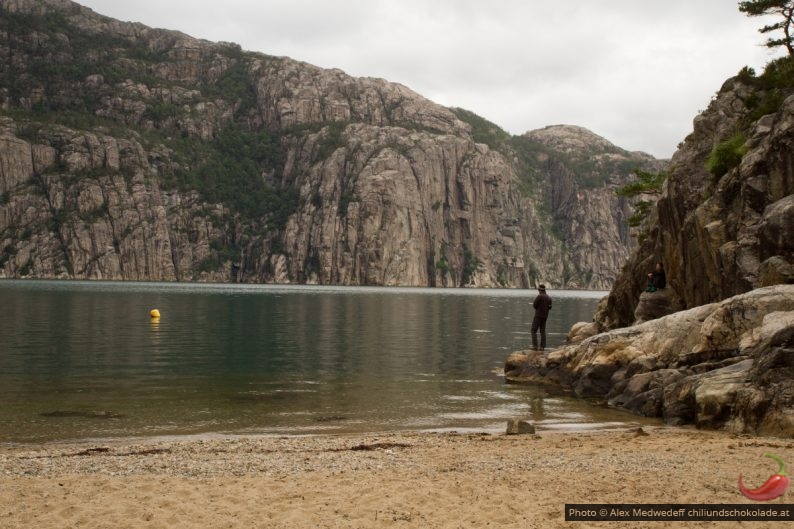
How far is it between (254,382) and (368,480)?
670 inches

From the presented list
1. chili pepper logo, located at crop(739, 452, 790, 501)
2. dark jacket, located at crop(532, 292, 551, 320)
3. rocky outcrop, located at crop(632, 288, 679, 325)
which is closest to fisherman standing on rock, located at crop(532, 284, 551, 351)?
dark jacket, located at crop(532, 292, 551, 320)

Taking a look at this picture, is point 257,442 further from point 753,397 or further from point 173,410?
point 753,397

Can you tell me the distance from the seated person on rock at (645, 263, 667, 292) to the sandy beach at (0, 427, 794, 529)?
63.2 ft

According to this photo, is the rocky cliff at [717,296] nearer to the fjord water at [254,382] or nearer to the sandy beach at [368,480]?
the fjord water at [254,382]

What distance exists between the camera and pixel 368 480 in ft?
41.4

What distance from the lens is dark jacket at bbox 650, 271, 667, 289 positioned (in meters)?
35.5

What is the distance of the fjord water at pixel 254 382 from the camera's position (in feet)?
67.5

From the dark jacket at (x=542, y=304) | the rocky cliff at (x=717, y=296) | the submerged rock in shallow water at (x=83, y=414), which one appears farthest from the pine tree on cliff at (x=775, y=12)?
the submerged rock in shallow water at (x=83, y=414)

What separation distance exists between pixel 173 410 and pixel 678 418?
16.0m

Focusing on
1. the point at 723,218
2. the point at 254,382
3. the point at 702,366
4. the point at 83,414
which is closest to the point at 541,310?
the point at 723,218

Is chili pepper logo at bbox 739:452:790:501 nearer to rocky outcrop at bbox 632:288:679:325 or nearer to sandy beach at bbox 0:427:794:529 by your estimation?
sandy beach at bbox 0:427:794:529

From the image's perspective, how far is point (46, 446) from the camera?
16.8 m

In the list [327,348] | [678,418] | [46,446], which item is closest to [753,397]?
[678,418]

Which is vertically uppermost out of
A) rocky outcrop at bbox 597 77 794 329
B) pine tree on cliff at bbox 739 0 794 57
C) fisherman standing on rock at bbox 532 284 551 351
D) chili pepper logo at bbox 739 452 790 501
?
pine tree on cliff at bbox 739 0 794 57
